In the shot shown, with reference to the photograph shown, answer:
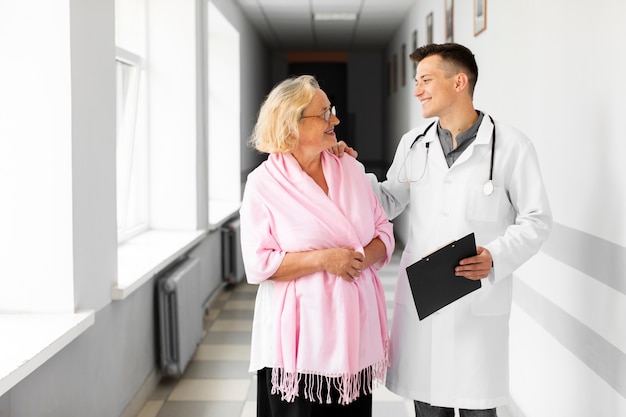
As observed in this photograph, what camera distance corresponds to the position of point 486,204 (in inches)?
88.2

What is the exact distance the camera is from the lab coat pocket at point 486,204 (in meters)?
2.23

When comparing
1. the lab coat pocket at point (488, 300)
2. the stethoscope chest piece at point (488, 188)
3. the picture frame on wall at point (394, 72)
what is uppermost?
the picture frame on wall at point (394, 72)

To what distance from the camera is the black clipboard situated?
204cm

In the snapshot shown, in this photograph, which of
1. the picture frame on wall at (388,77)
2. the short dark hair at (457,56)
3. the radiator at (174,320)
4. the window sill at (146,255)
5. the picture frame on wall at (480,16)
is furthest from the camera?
the picture frame on wall at (388,77)

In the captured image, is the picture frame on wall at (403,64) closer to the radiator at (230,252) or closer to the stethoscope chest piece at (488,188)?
the radiator at (230,252)

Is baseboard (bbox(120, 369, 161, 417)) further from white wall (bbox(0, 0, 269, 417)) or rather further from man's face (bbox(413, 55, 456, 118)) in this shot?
man's face (bbox(413, 55, 456, 118))

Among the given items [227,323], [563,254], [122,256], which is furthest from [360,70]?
[563,254]

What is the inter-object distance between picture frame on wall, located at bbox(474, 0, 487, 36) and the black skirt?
2877 mm

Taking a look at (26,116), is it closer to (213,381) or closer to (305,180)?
(305,180)

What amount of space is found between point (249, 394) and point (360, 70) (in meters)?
10.4

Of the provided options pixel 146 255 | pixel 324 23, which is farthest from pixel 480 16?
pixel 324 23

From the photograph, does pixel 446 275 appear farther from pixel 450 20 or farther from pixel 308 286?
pixel 450 20

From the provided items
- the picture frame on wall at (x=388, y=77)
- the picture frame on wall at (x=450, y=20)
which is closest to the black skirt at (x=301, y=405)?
the picture frame on wall at (x=450, y=20)

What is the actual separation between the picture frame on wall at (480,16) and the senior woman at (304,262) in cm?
255
